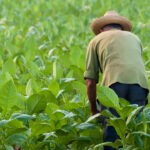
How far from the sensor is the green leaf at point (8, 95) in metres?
3.41

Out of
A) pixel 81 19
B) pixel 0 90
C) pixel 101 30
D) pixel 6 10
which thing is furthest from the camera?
pixel 6 10

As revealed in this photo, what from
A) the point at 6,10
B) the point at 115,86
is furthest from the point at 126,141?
the point at 6,10

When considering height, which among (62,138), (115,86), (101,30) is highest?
(101,30)

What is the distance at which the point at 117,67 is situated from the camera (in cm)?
362

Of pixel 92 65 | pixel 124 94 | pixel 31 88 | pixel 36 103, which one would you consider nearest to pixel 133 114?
pixel 124 94

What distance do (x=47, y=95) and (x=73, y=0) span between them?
780 cm

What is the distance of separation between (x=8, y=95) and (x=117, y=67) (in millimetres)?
767

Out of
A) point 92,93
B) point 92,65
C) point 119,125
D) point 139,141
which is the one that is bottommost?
point 139,141

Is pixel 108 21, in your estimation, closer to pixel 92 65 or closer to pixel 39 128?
pixel 92 65

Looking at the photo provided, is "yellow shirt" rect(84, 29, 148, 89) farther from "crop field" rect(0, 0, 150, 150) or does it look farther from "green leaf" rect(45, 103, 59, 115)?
"green leaf" rect(45, 103, 59, 115)

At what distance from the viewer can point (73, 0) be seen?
11.6 meters

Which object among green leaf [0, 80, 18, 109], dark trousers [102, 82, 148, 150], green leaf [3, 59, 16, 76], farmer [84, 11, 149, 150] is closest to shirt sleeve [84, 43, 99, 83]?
farmer [84, 11, 149, 150]

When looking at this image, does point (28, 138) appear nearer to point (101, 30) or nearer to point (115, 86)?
point (115, 86)

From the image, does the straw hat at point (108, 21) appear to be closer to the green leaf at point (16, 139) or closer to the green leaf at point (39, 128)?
the green leaf at point (39, 128)
